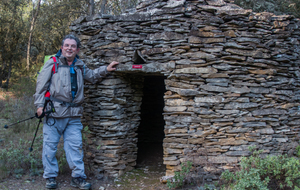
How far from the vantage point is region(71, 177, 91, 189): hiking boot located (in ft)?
11.5

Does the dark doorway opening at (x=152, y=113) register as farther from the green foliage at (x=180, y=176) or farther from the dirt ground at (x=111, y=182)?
the green foliage at (x=180, y=176)

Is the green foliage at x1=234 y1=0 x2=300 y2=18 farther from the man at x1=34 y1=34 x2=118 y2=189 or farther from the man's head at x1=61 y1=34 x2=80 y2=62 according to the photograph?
the man at x1=34 y1=34 x2=118 y2=189

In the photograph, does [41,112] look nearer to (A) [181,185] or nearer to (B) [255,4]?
(A) [181,185]

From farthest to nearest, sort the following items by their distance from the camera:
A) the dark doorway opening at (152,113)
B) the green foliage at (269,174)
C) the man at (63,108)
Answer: the dark doorway opening at (152,113), the man at (63,108), the green foliage at (269,174)

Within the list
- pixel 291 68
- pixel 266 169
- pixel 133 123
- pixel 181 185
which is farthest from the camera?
pixel 133 123

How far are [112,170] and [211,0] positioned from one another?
361cm

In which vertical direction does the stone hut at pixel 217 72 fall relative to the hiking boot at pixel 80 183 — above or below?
above

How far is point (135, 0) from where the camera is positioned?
35.5ft

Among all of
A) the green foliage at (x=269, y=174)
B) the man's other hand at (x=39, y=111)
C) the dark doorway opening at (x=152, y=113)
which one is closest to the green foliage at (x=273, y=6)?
the dark doorway opening at (x=152, y=113)

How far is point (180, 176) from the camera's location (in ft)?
12.4

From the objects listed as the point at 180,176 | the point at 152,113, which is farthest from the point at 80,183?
the point at 152,113

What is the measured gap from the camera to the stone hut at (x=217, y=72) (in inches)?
156

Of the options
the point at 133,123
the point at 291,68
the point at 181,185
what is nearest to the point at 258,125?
the point at 291,68

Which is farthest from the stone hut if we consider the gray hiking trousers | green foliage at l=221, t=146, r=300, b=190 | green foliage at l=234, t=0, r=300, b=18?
green foliage at l=234, t=0, r=300, b=18
